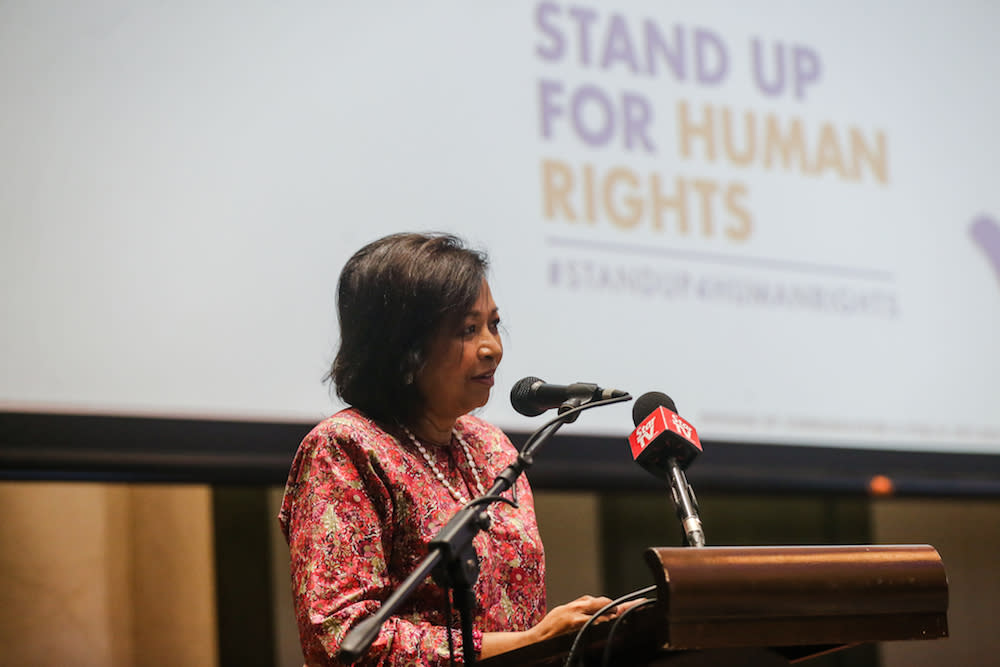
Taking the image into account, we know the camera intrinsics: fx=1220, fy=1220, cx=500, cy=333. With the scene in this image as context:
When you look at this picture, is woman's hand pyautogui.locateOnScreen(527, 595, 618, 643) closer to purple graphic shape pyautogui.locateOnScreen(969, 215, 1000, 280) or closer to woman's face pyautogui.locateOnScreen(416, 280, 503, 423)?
woman's face pyautogui.locateOnScreen(416, 280, 503, 423)

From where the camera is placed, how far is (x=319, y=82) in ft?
9.46

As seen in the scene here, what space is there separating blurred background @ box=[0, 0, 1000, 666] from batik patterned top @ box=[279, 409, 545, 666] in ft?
2.67

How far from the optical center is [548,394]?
177 centimetres

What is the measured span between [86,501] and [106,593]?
247 mm

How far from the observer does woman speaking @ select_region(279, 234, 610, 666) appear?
1.72 meters

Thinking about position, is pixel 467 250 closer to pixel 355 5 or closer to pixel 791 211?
pixel 355 5

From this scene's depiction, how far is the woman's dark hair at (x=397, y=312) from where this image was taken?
1.94m

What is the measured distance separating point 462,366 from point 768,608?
69 centimetres

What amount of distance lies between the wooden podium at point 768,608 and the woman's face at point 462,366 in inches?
19.8

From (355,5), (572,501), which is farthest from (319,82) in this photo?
(572,501)

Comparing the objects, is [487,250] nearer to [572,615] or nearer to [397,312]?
[397,312]

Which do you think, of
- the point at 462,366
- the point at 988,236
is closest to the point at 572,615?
the point at 462,366

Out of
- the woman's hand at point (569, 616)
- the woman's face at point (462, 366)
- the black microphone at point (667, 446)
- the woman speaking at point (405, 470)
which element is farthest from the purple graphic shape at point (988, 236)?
the woman's hand at point (569, 616)

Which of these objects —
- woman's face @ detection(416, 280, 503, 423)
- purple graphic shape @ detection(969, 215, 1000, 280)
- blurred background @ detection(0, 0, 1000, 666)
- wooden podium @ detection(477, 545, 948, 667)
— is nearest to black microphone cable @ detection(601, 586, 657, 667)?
wooden podium @ detection(477, 545, 948, 667)
